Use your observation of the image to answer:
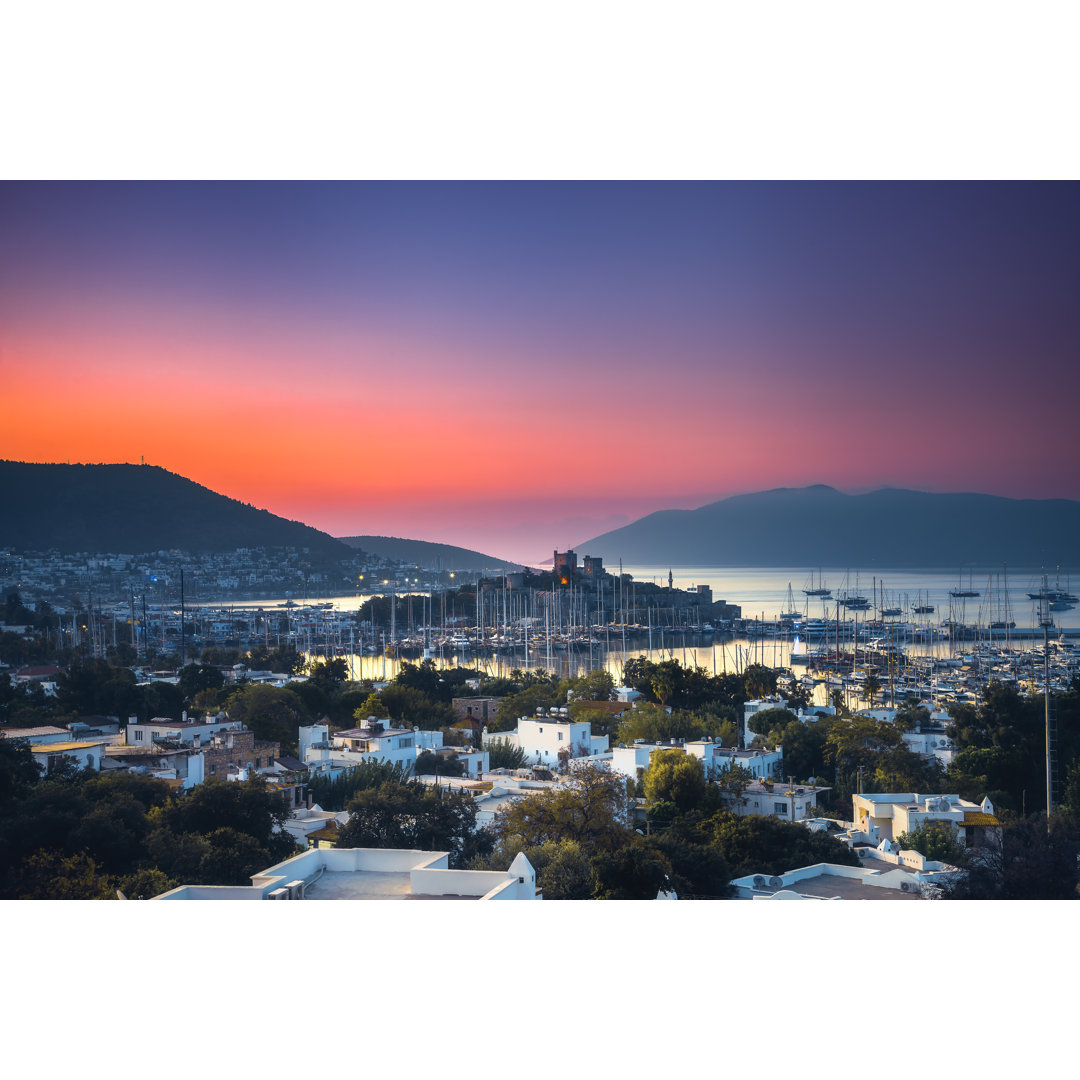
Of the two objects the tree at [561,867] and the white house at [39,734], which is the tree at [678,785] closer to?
the tree at [561,867]

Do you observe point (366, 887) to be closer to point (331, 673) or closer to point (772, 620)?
point (331, 673)

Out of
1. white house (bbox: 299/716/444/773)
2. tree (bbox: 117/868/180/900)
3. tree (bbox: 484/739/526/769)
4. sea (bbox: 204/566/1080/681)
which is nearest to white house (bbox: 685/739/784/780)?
tree (bbox: 484/739/526/769)

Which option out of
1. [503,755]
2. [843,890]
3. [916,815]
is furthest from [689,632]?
[843,890]

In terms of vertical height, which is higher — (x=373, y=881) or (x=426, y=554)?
(x=426, y=554)

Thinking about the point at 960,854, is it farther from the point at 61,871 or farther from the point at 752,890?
the point at 61,871

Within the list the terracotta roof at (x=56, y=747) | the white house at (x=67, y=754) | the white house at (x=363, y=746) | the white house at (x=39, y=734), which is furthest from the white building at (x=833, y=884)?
the white house at (x=39, y=734)

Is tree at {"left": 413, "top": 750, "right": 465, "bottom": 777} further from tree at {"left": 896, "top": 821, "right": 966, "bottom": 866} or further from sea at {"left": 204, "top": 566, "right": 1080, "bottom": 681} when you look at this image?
sea at {"left": 204, "top": 566, "right": 1080, "bottom": 681}
